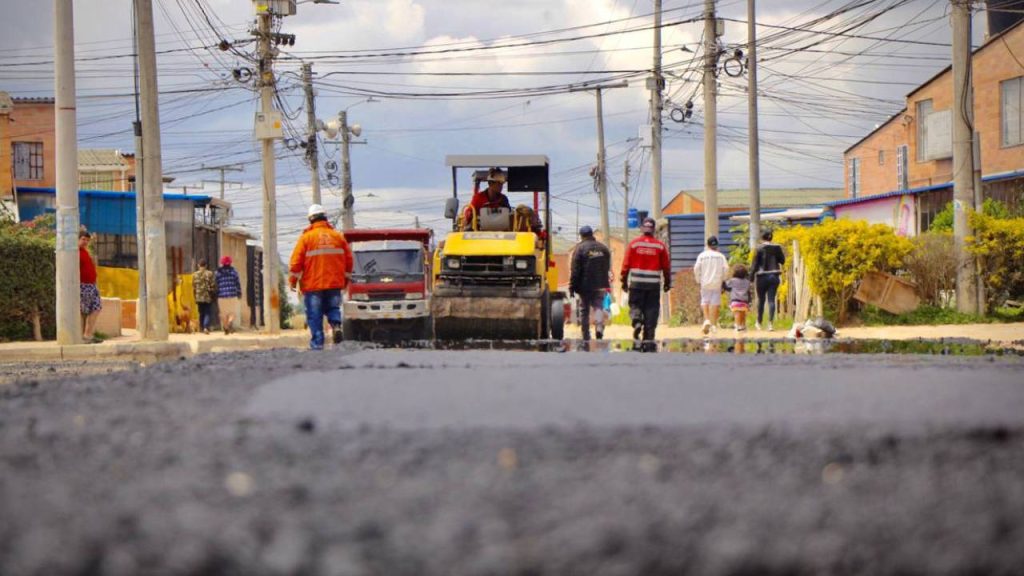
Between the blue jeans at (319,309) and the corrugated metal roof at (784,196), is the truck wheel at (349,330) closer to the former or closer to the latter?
the blue jeans at (319,309)

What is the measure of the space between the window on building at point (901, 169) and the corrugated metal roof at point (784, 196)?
→ 70.1ft

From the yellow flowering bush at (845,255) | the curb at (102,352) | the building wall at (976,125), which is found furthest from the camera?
the building wall at (976,125)

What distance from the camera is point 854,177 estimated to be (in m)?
53.4

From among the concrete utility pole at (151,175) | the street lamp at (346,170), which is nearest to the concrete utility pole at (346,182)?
the street lamp at (346,170)

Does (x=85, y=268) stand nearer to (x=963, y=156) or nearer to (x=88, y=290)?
(x=88, y=290)

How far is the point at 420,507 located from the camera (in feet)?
10.7

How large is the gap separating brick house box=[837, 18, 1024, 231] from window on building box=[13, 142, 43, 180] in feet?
93.9

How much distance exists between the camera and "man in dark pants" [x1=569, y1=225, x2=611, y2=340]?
1742cm

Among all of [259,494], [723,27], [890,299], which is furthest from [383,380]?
[723,27]

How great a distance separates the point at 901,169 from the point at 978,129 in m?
10.8

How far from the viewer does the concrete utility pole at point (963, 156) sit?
22672mm

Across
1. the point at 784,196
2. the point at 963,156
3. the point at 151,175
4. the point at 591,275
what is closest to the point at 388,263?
the point at 151,175

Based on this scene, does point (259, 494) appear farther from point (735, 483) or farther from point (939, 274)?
point (939, 274)

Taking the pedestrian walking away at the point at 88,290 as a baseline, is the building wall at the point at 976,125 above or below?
above
